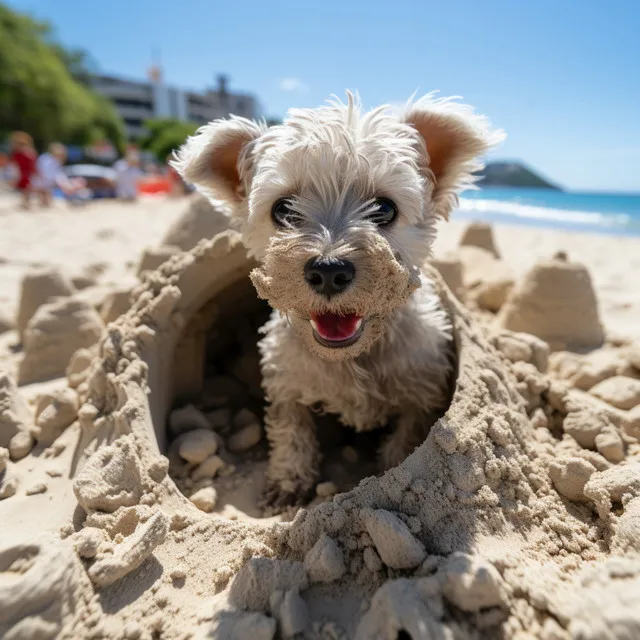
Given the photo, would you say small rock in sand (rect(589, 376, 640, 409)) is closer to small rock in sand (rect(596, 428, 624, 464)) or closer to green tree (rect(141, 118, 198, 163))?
small rock in sand (rect(596, 428, 624, 464))

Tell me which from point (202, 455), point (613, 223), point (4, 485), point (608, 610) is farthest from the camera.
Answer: point (613, 223)

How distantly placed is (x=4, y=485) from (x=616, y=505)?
3.02 m

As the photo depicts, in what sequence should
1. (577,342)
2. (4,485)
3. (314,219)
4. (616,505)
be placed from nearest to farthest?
(616,505) → (314,219) → (4,485) → (577,342)

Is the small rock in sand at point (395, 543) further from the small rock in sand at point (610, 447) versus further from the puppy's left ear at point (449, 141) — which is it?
the puppy's left ear at point (449, 141)

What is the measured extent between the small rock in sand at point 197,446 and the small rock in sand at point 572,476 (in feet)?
6.74

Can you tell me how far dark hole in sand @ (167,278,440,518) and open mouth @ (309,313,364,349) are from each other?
100cm

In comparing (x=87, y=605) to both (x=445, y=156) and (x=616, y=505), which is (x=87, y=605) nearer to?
(x=616, y=505)

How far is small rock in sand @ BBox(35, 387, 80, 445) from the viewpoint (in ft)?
9.59

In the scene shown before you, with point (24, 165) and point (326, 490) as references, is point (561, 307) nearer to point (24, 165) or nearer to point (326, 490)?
point (326, 490)

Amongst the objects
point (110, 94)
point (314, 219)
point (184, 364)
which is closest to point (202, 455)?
point (184, 364)

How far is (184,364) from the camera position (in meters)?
3.79

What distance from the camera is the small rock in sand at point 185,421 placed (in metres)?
3.38

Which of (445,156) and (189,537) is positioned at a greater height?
(445,156)

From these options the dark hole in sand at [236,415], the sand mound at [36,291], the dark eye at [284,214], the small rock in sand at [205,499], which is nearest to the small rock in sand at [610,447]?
the dark hole in sand at [236,415]
